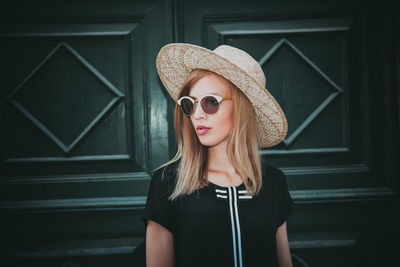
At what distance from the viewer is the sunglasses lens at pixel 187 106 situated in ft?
3.94

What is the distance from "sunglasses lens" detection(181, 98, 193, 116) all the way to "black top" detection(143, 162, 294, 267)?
33 cm

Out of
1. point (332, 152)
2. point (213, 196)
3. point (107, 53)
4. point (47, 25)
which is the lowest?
point (213, 196)

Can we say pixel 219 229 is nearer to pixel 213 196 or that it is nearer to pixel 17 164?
pixel 213 196

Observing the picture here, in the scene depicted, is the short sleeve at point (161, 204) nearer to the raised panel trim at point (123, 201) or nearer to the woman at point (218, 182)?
the woman at point (218, 182)

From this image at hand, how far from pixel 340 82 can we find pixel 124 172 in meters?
1.67

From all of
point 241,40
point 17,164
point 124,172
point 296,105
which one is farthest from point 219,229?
point 17,164

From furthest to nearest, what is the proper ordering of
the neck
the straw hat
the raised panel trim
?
the raised panel trim
the neck
the straw hat

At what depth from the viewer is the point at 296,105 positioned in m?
1.95

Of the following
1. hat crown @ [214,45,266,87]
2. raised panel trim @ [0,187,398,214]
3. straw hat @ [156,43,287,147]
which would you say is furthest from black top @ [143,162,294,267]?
raised panel trim @ [0,187,398,214]

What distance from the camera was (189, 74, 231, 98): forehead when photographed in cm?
118

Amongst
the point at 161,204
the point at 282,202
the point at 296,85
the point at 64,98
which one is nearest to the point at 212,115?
the point at 161,204

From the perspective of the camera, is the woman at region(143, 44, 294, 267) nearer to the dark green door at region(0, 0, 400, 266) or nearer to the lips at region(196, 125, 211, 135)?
the lips at region(196, 125, 211, 135)

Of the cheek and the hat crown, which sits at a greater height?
the hat crown

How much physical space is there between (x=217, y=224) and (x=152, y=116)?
3.26 feet
